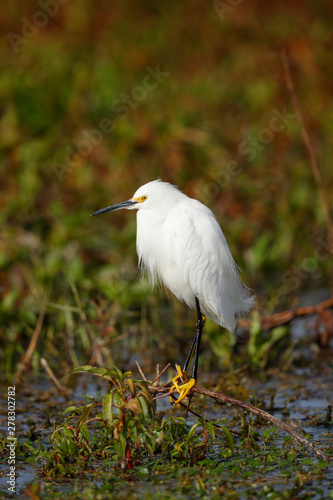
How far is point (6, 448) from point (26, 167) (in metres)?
4.58

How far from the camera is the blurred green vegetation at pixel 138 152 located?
5469 mm

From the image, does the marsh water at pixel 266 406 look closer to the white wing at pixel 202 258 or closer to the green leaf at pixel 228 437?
the green leaf at pixel 228 437

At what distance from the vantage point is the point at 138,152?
8.17 metres

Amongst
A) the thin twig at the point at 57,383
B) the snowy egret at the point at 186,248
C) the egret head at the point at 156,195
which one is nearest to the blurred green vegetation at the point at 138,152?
the thin twig at the point at 57,383

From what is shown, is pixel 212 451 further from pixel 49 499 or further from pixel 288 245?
pixel 288 245

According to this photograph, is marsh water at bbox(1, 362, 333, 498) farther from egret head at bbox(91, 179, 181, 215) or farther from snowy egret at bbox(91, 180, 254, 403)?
egret head at bbox(91, 179, 181, 215)

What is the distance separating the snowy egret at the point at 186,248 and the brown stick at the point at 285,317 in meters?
1.36

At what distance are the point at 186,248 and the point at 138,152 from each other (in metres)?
4.51

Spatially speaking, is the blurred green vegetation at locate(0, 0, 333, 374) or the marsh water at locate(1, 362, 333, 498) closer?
the marsh water at locate(1, 362, 333, 498)

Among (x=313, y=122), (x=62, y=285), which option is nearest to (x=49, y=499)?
(x=62, y=285)

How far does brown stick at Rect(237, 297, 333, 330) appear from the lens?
529 cm

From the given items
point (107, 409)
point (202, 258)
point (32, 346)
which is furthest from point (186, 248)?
point (32, 346)

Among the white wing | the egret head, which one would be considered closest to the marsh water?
the white wing

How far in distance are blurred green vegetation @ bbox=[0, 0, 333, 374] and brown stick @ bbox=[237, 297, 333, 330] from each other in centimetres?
19
